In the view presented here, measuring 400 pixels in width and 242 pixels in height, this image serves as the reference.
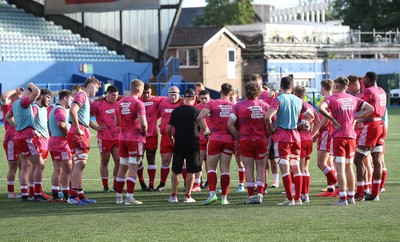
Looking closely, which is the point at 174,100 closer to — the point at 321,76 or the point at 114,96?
the point at 114,96

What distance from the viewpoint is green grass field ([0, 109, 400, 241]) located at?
1092 centimetres

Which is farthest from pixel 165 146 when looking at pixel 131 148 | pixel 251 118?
pixel 251 118

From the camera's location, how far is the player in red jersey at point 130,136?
1468 centimetres

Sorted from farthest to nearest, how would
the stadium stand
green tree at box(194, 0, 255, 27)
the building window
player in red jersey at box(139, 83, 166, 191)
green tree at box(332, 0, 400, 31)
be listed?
green tree at box(194, 0, 255, 27)
green tree at box(332, 0, 400, 31)
the building window
the stadium stand
player in red jersey at box(139, 83, 166, 191)

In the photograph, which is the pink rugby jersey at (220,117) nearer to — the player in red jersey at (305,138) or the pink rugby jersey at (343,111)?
the player in red jersey at (305,138)

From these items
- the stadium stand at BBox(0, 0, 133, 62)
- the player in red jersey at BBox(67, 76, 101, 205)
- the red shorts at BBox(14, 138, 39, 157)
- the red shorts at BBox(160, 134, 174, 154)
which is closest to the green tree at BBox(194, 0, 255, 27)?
the stadium stand at BBox(0, 0, 133, 62)

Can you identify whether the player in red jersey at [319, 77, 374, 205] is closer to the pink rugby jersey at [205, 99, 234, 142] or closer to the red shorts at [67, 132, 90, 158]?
the pink rugby jersey at [205, 99, 234, 142]

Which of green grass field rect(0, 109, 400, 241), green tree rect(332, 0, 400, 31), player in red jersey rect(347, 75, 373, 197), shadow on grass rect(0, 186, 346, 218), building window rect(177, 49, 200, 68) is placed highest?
green tree rect(332, 0, 400, 31)

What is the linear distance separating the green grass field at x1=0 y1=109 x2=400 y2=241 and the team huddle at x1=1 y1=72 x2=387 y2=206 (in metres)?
0.36

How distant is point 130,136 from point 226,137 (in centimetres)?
155

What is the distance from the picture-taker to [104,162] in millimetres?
17203

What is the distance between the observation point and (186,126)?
14922 millimetres

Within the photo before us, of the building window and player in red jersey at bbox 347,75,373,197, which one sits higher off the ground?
the building window

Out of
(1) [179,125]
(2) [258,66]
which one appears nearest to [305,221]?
(1) [179,125]
